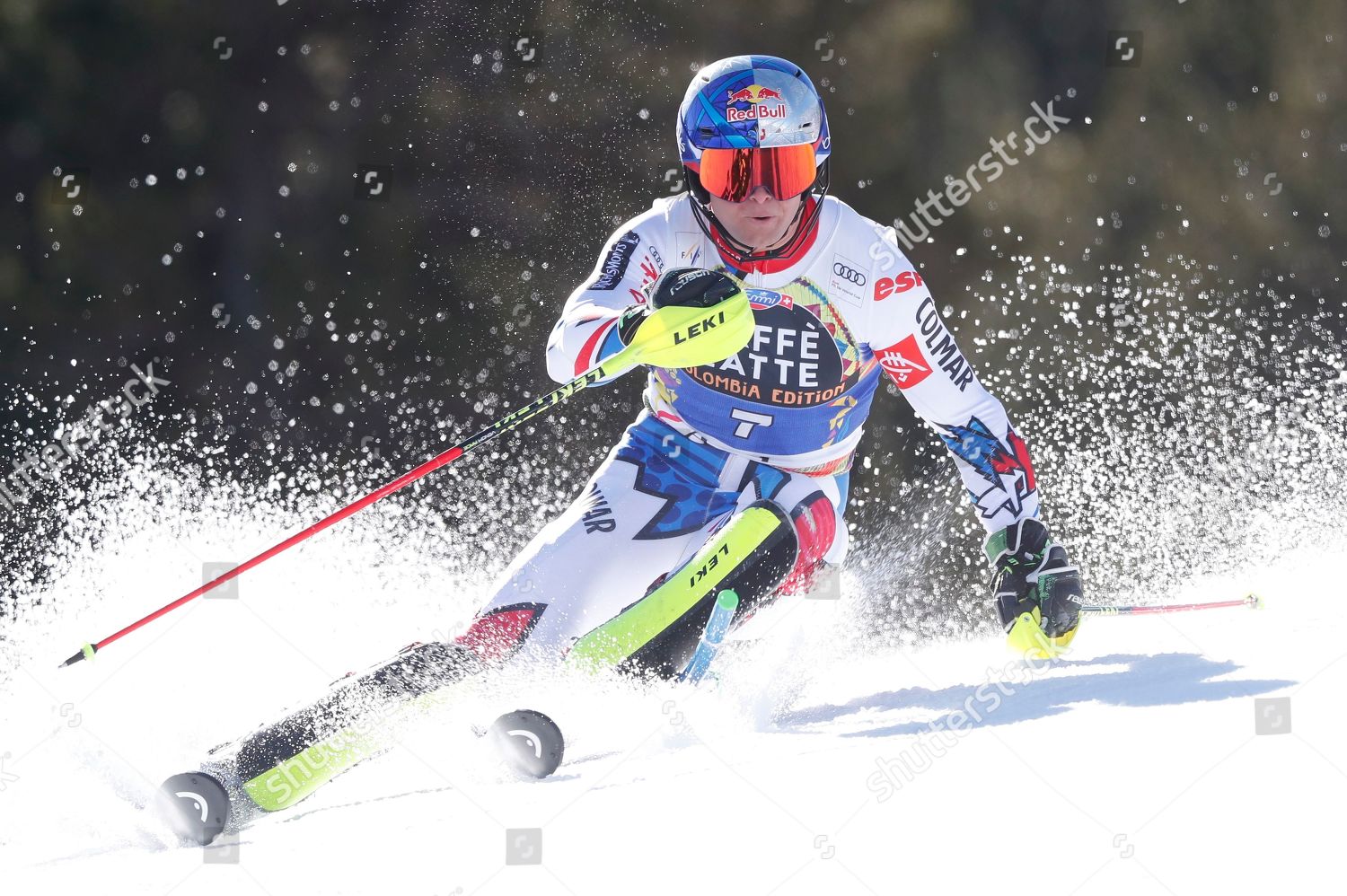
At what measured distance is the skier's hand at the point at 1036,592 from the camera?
316cm

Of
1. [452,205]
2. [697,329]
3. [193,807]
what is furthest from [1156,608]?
[452,205]

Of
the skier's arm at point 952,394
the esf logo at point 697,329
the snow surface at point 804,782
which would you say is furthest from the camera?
the skier's arm at point 952,394

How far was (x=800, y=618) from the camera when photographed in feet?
12.5

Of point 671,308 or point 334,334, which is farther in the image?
point 334,334

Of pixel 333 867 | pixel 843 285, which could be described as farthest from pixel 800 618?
pixel 333 867

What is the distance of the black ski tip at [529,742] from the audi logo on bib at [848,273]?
134 cm

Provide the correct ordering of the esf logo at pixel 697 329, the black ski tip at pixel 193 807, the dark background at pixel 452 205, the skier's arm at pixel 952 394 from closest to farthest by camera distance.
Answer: the black ski tip at pixel 193 807 → the esf logo at pixel 697 329 → the skier's arm at pixel 952 394 → the dark background at pixel 452 205

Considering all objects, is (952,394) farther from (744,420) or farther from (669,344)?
(669,344)

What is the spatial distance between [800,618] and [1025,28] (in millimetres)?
7431

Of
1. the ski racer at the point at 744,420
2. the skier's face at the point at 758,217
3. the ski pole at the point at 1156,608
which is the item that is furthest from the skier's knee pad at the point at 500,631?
the ski pole at the point at 1156,608

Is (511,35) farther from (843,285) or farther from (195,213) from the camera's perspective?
(843,285)

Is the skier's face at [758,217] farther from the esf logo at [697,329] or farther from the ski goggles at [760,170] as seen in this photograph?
the esf logo at [697,329]

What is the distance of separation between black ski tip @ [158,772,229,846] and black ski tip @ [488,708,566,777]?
1.70ft

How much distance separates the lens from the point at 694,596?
116 inches
